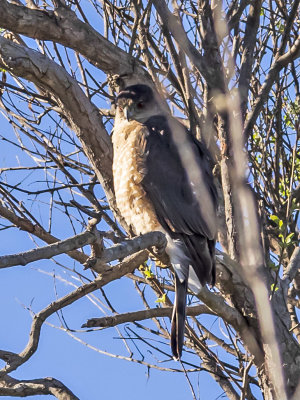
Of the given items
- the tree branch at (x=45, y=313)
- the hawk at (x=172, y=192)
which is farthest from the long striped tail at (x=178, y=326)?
the tree branch at (x=45, y=313)

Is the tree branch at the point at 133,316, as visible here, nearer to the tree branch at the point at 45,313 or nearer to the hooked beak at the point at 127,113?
the tree branch at the point at 45,313

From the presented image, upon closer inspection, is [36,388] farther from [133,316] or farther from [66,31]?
[66,31]

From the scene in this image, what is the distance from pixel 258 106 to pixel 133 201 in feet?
3.28

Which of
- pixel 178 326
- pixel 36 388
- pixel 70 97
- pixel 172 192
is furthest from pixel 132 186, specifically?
pixel 36 388

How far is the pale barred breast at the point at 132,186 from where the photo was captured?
4.76 meters

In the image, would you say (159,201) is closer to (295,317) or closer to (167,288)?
(167,288)

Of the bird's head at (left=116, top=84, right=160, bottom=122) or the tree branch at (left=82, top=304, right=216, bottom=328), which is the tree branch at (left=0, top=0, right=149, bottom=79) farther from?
the tree branch at (left=82, top=304, right=216, bottom=328)

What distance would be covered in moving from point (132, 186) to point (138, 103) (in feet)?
2.34

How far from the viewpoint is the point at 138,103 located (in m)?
5.19

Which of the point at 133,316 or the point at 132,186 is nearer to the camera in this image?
the point at 133,316

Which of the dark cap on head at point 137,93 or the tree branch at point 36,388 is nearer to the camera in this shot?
the tree branch at point 36,388

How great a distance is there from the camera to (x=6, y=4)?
189 inches

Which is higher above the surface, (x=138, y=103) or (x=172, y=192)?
(x=138, y=103)

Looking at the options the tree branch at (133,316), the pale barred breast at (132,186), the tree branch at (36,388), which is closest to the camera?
the tree branch at (133,316)
